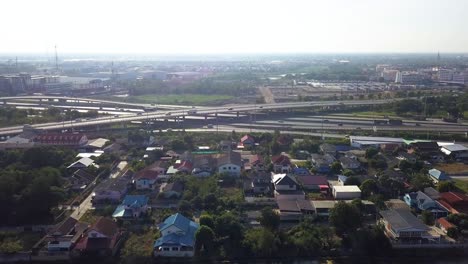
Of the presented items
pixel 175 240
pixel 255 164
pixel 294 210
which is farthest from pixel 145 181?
pixel 294 210

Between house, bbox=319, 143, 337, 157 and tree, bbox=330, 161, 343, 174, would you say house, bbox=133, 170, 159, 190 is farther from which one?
house, bbox=319, 143, 337, 157

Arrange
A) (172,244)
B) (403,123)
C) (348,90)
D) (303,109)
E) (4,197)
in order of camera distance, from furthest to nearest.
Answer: (348,90) → (303,109) → (403,123) → (4,197) → (172,244)

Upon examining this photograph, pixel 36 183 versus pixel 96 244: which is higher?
pixel 36 183

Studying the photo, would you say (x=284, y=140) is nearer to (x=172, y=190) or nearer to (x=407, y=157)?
(x=407, y=157)

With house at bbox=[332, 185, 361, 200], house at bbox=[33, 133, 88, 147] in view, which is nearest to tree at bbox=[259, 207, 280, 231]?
house at bbox=[332, 185, 361, 200]

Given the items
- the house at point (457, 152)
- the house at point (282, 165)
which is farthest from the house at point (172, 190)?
the house at point (457, 152)

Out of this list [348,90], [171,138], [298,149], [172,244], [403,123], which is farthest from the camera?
[348,90]

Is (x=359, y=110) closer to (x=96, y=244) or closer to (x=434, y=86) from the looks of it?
(x=434, y=86)

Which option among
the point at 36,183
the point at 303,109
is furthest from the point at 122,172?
the point at 303,109
